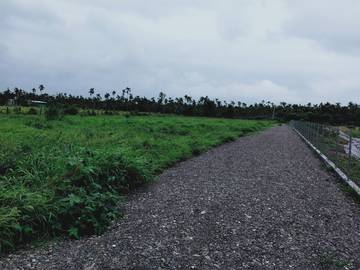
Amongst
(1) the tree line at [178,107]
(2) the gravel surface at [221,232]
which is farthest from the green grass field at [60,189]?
(1) the tree line at [178,107]

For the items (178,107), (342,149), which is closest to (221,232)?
(342,149)

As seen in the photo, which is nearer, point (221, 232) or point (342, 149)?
point (221, 232)

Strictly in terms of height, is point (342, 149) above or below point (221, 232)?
above

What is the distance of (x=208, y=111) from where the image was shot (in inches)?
3976

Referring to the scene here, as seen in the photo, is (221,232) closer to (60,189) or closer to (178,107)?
(60,189)

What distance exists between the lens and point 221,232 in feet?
19.7

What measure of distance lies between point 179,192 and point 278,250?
11.5 feet

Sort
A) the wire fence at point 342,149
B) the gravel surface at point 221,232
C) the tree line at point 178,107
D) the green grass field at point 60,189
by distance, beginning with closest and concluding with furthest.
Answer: the gravel surface at point 221,232
the green grass field at point 60,189
the wire fence at point 342,149
the tree line at point 178,107

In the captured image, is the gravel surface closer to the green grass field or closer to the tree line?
the green grass field

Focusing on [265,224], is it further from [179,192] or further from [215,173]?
[215,173]

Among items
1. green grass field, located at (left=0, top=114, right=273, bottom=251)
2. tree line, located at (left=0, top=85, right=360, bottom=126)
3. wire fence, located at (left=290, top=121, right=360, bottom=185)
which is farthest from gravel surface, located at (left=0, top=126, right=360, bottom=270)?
tree line, located at (left=0, top=85, right=360, bottom=126)

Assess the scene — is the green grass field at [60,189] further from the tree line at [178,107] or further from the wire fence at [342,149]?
the tree line at [178,107]

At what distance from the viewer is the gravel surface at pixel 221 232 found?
4879 mm

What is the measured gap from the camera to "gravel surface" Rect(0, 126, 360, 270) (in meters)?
4.88
